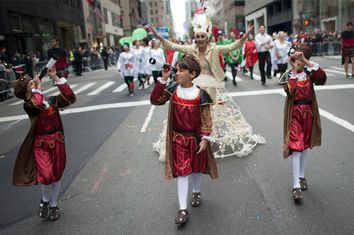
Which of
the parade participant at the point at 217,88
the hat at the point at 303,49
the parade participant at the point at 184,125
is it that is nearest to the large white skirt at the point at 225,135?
the parade participant at the point at 217,88

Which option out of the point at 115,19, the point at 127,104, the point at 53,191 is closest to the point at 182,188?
the point at 53,191

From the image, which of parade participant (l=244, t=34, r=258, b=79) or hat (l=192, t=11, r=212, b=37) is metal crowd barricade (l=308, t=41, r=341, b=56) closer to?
parade participant (l=244, t=34, r=258, b=79)

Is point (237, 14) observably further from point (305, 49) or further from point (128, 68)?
point (305, 49)

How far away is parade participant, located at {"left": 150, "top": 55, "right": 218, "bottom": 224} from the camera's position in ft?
12.6

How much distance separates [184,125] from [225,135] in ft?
7.89

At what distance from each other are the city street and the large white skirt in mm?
160

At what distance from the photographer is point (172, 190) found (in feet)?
15.8

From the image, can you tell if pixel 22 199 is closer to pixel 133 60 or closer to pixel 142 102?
pixel 142 102

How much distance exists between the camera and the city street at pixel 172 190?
151 inches

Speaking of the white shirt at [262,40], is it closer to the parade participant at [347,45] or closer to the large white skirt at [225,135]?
the parade participant at [347,45]

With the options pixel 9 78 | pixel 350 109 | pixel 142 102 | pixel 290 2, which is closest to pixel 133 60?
pixel 142 102

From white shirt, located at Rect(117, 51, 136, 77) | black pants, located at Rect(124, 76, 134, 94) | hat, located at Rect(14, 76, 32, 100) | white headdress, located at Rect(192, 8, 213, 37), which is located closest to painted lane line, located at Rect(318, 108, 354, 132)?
white headdress, located at Rect(192, 8, 213, 37)

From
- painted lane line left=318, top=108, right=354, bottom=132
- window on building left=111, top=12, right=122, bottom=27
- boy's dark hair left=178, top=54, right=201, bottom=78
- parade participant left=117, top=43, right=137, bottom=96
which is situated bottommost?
painted lane line left=318, top=108, right=354, bottom=132

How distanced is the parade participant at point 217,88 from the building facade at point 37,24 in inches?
795
